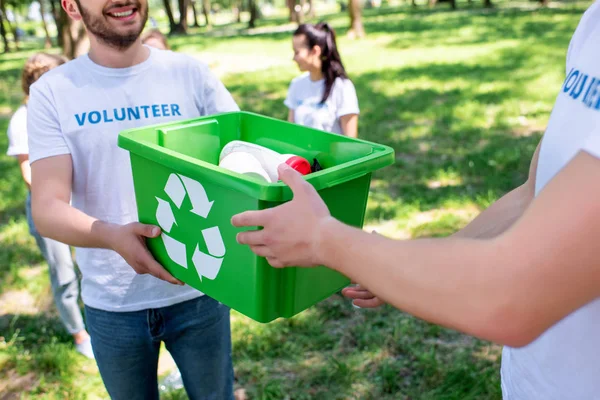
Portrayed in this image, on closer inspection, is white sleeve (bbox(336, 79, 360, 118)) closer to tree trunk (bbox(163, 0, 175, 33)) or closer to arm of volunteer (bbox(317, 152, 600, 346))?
arm of volunteer (bbox(317, 152, 600, 346))

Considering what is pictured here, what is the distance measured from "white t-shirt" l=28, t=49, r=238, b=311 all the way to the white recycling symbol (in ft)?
0.98

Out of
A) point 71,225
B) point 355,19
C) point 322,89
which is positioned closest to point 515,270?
point 71,225

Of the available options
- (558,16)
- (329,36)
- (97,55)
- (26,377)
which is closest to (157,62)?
(97,55)

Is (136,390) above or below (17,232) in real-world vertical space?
above

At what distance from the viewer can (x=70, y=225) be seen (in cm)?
145

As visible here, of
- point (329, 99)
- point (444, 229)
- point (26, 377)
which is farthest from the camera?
point (444, 229)

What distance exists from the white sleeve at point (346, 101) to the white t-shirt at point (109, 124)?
1846mm

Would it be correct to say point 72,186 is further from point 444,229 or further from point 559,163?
point 444,229

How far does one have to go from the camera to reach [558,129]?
87cm

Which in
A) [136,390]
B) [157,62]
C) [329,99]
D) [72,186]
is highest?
[157,62]

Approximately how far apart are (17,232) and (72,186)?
3.07 m

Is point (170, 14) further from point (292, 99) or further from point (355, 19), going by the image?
point (292, 99)

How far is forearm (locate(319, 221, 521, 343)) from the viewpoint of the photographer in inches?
28.3

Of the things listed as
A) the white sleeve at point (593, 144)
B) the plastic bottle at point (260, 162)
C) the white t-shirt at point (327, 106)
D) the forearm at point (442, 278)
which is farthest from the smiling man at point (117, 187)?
the white t-shirt at point (327, 106)
